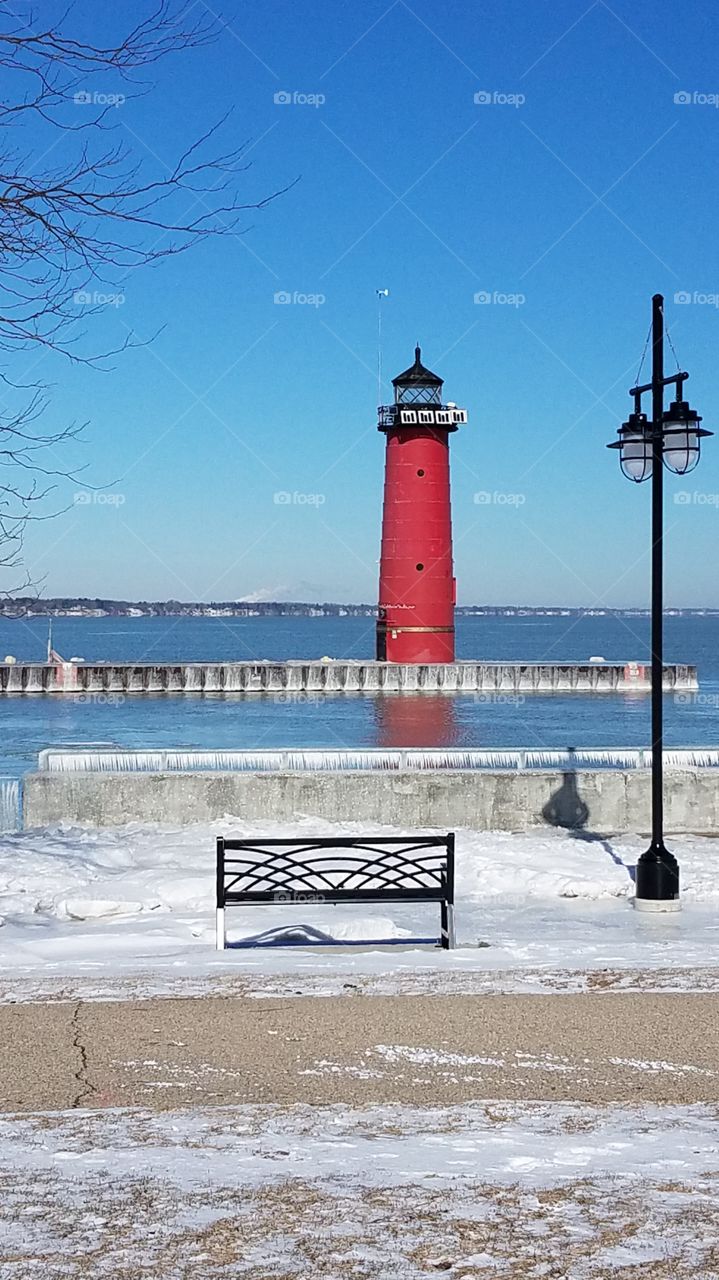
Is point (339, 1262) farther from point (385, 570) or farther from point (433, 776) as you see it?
point (385, 570)

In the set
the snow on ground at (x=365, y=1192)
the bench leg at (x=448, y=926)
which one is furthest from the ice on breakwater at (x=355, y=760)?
the snow on ground at (x=365, y=1192)

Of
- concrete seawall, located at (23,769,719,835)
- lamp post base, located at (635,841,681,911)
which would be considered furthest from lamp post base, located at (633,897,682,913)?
concrete seawall, located at (23,769,719,835)

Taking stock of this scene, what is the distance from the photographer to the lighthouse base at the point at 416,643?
5444cm

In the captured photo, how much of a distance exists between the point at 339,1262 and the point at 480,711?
51.4 meters

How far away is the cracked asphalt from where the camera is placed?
17.7 ft

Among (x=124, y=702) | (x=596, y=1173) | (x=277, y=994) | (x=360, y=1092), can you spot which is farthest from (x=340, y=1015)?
(x=124, y=702)

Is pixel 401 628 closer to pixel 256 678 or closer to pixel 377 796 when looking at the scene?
pixel 256 678

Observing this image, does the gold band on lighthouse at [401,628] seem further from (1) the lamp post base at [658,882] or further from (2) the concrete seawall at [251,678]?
(1) the lamp post base at [658,882]

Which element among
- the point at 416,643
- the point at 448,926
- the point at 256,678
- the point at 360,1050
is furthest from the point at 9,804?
the point at 256,678

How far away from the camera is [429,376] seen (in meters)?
51.1

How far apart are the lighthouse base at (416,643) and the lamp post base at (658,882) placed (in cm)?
4278

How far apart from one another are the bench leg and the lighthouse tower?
40545mm

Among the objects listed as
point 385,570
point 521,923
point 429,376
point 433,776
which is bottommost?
point 521,923

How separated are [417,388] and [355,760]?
35.5 m
